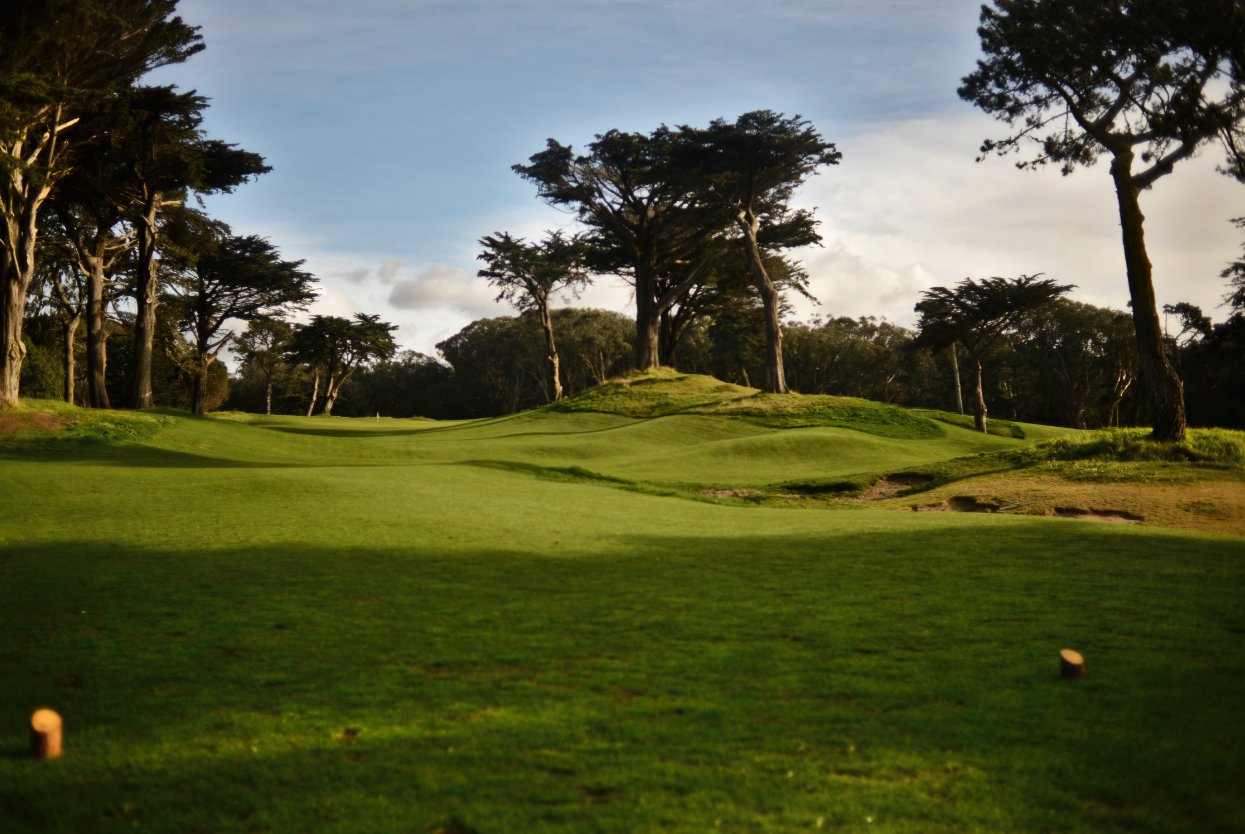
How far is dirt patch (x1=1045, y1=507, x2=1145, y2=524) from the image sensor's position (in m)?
13.6

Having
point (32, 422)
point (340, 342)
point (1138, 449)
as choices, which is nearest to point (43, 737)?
A: point (1138, 449)

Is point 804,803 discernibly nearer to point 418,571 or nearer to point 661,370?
point 418,571

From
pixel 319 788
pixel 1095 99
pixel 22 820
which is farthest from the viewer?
pixel 1095 99

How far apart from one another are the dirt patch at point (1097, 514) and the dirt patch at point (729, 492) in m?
6.84

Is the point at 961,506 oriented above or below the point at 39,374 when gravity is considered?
below

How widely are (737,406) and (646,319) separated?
47.2 ft

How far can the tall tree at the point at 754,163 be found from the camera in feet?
129

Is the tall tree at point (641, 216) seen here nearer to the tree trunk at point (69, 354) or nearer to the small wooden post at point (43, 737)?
the tree trunk at point (69, 354)

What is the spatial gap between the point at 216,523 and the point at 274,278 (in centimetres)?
3749

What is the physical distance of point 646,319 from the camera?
50.0 m

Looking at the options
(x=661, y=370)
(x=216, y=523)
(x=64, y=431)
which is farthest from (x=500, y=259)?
(x=216, y=523)

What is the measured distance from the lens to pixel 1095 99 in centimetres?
2142

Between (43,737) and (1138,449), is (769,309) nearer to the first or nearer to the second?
(1138,449)

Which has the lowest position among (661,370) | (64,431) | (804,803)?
(804,803)
